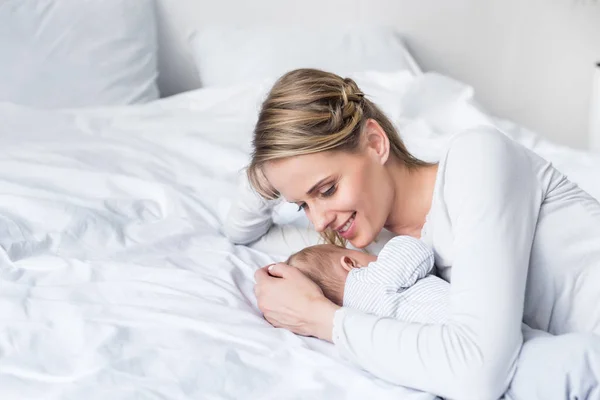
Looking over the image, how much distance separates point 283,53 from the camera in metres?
2.87

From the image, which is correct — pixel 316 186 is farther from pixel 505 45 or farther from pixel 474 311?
pixel 505 45

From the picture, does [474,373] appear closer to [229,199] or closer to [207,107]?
[229,199]

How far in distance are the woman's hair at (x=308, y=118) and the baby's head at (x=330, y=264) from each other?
0.52ft

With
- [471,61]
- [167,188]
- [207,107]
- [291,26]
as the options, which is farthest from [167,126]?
[471,61]

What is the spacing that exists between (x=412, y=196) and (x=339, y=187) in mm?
211

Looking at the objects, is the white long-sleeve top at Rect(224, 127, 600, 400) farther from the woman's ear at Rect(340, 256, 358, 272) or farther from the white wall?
the white wall

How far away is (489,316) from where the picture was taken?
1110mm

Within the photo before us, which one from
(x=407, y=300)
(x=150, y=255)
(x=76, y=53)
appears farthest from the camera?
(x=76, y=53)

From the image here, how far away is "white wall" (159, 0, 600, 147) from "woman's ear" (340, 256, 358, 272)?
1.70 m

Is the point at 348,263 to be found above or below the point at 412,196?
below

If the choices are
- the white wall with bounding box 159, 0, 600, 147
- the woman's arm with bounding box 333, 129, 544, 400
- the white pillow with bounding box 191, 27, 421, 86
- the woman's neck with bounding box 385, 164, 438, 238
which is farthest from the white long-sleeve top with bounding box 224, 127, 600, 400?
the white wall with bounding box 159, 0, 600, 147

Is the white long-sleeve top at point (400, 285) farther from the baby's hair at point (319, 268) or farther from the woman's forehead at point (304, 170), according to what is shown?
the woman's forehead at point (304, 170)

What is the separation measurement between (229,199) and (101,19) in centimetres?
111

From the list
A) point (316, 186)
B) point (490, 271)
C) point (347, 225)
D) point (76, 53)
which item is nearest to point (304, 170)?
point (316, 186)
